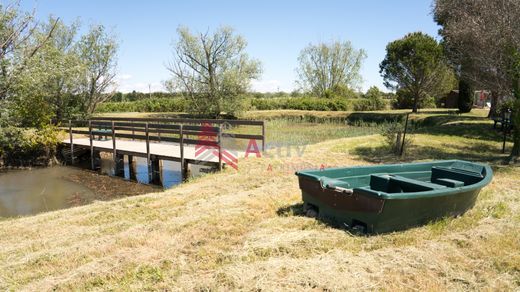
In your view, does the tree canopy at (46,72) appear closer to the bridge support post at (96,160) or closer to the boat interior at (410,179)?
the bridge support post at (96,160)

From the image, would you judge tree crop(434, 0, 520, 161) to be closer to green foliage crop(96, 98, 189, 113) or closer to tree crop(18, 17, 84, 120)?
tree crop(18, 17, 84, 120)

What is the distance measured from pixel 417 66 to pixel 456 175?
84.6 feet

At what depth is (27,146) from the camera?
43.3 ft

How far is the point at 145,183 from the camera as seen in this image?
1091cm

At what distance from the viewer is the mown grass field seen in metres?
3.42

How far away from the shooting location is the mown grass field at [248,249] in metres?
3.42

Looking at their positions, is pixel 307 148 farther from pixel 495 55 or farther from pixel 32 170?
pixel 32 170

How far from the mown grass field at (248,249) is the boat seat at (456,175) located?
459 mm

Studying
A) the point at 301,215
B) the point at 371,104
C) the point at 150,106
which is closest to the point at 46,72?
the point at 301,215

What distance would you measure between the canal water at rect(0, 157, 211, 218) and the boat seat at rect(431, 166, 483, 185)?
6057 mm

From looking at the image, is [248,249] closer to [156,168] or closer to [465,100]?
[156,168]

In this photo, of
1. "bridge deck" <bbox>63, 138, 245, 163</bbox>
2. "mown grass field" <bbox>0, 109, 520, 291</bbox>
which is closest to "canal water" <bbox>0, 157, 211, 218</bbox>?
"bridge deck" <bbox>63, 138, 245, 163</bbox>

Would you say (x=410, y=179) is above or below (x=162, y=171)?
above

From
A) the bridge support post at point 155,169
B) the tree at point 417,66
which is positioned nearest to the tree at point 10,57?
the bridge support post at point 155,169
